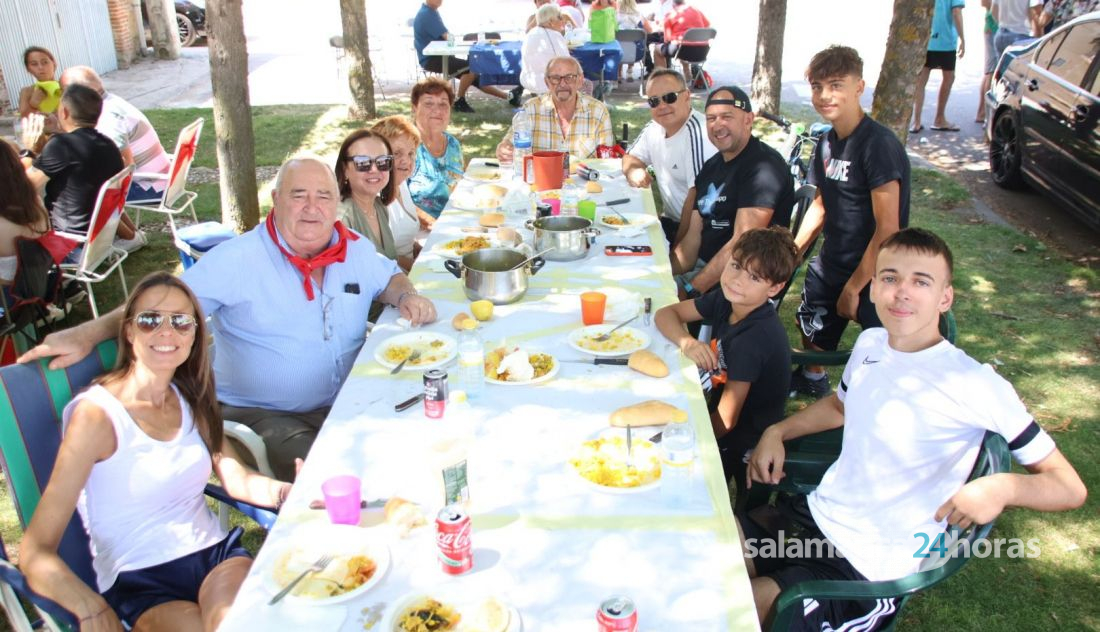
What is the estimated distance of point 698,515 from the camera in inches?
79.7

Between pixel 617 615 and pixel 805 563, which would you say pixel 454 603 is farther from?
pixel 805 563

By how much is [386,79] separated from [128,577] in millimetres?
12540

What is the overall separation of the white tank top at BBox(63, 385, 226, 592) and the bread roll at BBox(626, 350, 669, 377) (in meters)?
1.46

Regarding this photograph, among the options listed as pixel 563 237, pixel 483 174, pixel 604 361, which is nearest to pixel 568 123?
pixel 483 174

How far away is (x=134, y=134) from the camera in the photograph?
6.36 m

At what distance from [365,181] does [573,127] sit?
2573 mm

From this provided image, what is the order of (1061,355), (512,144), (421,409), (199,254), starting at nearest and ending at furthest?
(421,409) → (199,254) → (1061,355) → (512,144)

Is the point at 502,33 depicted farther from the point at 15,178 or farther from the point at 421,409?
the point at 421,409

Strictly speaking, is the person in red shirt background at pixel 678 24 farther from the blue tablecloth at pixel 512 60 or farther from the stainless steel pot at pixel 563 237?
the stainless steel pot at pixel 563 237

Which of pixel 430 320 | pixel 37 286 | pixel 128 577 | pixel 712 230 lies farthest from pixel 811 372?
pixel 37 286

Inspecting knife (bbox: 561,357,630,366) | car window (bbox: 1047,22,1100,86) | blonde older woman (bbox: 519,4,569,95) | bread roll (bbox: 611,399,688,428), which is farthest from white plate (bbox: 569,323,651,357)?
blonde older woman (bbox: 519,4,569,95)

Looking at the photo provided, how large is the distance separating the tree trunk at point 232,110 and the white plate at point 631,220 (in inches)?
123

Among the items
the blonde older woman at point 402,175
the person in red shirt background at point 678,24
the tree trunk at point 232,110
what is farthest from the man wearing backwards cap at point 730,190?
the person in red shirt background at point 678,24

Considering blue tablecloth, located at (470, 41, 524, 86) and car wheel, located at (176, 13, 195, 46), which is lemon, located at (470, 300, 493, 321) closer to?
blue tablecloth, located at (470, 41, 524, 86)
